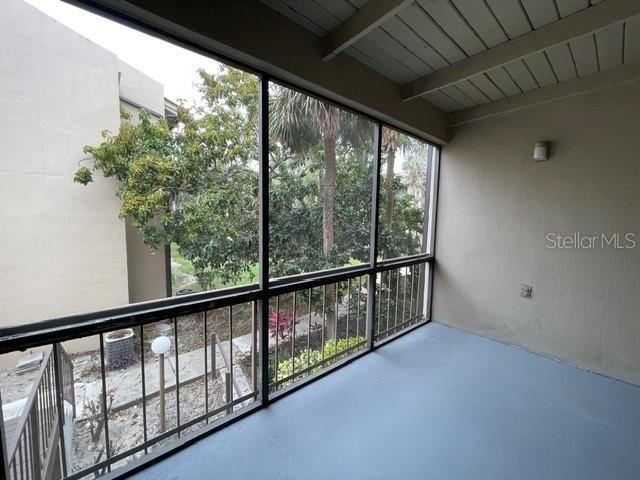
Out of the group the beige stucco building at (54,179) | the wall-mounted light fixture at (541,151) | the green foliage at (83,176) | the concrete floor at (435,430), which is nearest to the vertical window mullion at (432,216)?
the wall-mounted light fixture at (541,151)

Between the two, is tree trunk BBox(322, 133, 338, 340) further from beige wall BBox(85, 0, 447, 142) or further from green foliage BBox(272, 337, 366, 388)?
beige wall BBox(85, 0, 447, 142)

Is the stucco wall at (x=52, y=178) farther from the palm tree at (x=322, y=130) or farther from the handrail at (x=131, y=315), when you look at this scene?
the palm tree at (x=322, y=130)

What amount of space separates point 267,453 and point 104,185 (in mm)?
1749

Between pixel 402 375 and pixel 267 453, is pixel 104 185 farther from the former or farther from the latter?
pixel 402 375

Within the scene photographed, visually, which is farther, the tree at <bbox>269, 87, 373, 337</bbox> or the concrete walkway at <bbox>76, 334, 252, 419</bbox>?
the tree at <bbox>269, 87, 373, 337</bbox>

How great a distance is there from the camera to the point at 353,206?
13.4ft

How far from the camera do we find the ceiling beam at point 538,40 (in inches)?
59.5

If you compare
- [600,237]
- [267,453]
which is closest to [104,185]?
[267,453]

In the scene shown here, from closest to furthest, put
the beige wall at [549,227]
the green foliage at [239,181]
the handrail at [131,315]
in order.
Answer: the handrail at [131,315] → the green foliage at [239,181] → the beige wall at [549,227]

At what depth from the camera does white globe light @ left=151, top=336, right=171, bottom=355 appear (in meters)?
1.71

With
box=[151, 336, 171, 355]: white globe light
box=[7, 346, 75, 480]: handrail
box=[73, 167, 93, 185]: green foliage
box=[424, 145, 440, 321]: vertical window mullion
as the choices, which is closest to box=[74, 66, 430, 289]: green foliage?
box=[73, 167, 93, 185]: green foliage

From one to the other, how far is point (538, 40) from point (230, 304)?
2431mm

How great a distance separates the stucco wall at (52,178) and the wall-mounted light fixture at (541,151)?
3.22 meters

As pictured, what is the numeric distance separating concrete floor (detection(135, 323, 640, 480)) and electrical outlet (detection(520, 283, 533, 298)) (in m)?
0.61
